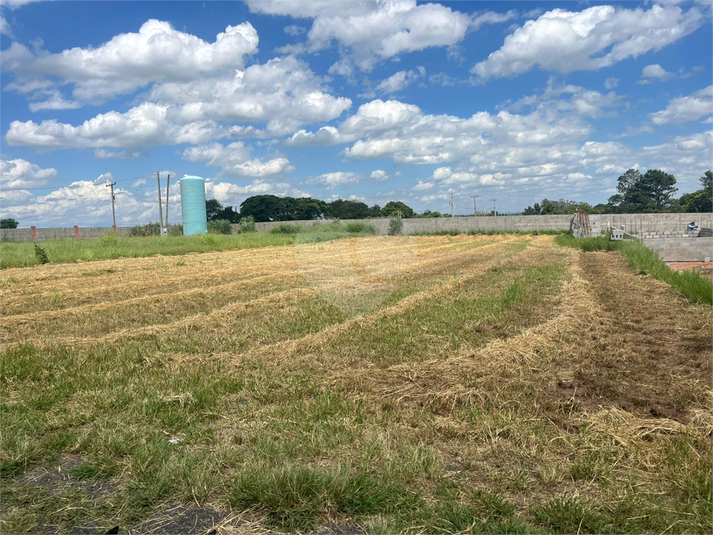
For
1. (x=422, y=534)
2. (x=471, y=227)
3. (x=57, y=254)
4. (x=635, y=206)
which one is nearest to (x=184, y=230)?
(x=57, y=254)

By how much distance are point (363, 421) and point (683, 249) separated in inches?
844

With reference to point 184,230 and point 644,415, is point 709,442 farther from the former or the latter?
point 184,230

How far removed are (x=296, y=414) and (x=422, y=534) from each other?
5.79ft

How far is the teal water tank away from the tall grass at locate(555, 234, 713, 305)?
30.8m

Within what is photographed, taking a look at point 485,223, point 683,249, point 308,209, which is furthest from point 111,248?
point 308,209

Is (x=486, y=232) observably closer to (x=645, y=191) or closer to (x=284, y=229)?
(x=284, y=229)

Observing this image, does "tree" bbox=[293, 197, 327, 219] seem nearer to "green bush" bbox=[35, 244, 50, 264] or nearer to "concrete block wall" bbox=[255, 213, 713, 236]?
"concrete block wall" bbox=[255, 213, 713, 236]

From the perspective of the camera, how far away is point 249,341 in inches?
268

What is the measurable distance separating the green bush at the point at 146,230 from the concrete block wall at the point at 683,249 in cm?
3998

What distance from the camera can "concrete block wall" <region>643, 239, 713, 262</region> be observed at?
20.6 m

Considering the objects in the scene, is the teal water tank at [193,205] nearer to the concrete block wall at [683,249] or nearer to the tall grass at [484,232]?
the tall grass at [484,232]

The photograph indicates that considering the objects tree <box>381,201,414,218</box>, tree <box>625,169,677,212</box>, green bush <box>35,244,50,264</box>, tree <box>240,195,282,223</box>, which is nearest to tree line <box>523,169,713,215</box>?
tree <box>625,169,677,212</box>

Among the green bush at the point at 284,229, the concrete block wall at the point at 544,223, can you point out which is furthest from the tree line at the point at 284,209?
the green bush at the point at 284,229

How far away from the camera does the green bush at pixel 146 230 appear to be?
154 feet
